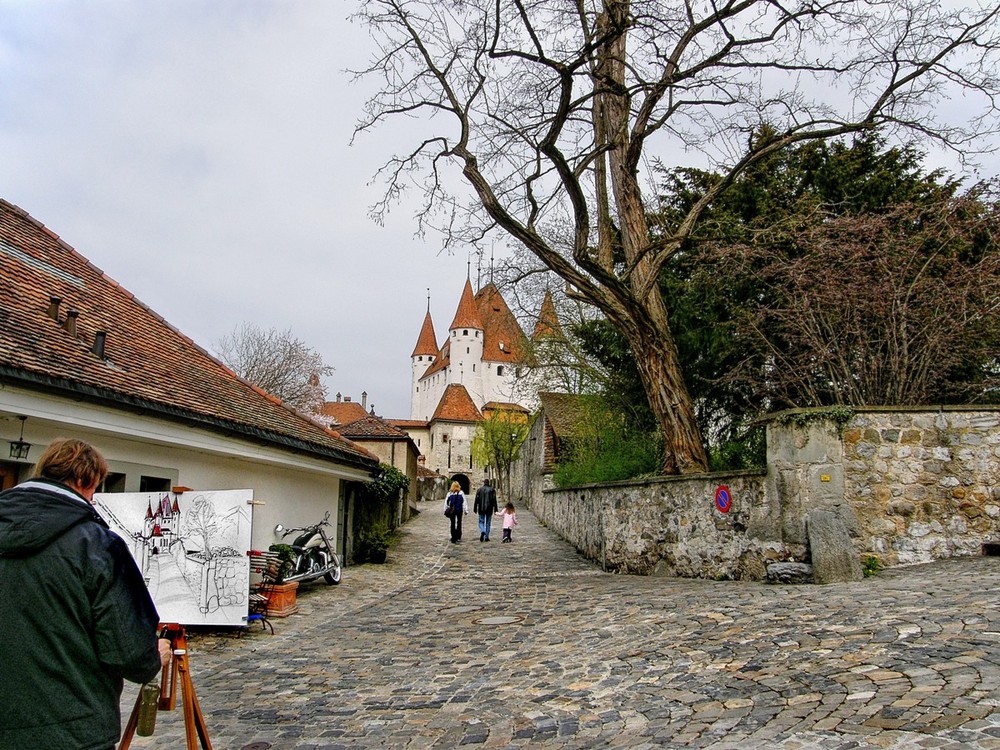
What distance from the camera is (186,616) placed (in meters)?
8.28

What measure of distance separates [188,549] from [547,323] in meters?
A: 17.7

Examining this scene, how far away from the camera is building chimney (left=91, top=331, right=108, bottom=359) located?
9359 mm

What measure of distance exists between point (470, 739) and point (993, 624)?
3.77 meters

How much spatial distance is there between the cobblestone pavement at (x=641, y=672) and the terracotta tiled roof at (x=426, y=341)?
94.1 metres

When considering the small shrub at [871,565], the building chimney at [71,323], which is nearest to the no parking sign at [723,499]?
the small shrub at [871,565]

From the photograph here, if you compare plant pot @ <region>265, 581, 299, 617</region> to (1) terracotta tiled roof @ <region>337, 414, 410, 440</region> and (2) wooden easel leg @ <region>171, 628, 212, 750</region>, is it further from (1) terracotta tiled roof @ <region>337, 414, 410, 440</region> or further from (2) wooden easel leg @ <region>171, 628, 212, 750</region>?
(1) terracotta tiled roof @ <region>337, 414, 410, 440</region>

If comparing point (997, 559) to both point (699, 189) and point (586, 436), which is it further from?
point (586, 436)

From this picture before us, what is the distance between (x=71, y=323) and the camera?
375 inches

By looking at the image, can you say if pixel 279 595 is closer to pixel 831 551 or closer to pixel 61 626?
pixel 831 551

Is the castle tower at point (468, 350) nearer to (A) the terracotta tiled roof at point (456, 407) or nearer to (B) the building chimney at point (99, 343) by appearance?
(A) the terracotta tiled roof at point (456, 407)

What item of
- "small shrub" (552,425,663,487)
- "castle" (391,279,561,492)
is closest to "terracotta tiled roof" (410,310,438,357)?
"castle" (391,279,561,492)

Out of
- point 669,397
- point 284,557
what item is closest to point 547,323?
point 669,397

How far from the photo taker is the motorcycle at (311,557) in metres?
12.1

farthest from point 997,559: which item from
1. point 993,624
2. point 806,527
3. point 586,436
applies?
point 586,436
